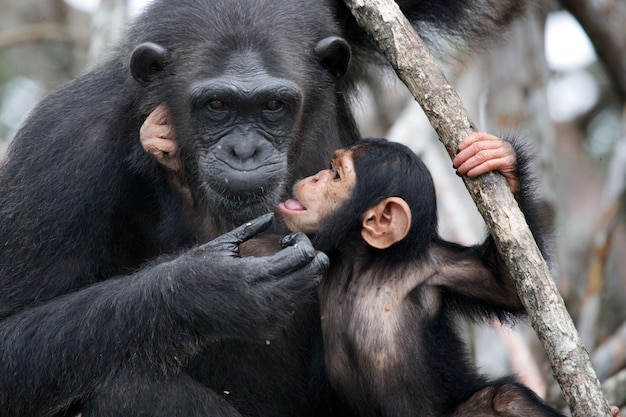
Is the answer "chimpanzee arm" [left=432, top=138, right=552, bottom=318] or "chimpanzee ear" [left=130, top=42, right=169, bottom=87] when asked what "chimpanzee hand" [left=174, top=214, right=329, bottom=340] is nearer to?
"chimpanzee arm" [left=432, top=138, right=552, bottom=318]

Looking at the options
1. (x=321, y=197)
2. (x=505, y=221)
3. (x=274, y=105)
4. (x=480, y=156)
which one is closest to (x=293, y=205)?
(x=321, y=197)

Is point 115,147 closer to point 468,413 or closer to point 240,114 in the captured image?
point 240,114

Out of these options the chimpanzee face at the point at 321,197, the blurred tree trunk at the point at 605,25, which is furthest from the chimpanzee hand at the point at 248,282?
the blurred tree trunk at the point at 605,25

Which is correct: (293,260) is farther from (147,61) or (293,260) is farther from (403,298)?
(147,61)

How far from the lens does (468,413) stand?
7.14 m

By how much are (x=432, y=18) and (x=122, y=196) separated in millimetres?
2977

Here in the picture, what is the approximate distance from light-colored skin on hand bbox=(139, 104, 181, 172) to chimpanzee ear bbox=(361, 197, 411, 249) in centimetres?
144

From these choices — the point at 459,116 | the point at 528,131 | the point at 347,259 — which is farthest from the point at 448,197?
the point at 459,116

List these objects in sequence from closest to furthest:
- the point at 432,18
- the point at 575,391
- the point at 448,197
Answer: the point at 575,391 → the point at 432,18 → the point at 448,197

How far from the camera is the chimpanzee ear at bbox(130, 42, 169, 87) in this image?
740 cm

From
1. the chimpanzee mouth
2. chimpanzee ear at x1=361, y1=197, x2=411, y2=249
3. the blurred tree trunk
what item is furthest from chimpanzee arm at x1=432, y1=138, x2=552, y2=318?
the blurred tree trunk

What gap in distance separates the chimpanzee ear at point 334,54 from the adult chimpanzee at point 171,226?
0.04 feet

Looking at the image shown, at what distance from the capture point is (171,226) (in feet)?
26.0

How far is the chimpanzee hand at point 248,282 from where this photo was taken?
6.76m
